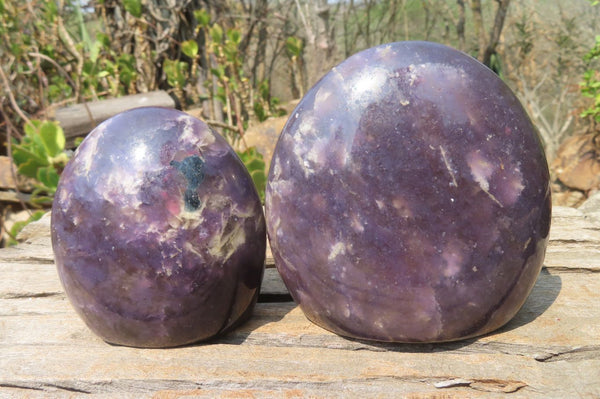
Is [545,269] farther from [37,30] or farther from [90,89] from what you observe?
[37,30]

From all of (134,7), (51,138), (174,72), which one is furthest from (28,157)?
(134,7)

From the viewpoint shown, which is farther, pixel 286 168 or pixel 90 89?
pixel 90 89

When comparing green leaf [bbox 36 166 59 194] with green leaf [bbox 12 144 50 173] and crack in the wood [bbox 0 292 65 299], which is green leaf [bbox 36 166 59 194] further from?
crack in the wood [bbox 0 292 65 299]

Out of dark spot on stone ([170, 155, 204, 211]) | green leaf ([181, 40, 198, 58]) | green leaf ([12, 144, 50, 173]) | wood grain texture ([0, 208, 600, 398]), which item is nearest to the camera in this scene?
wood grain texture ([0, 208, 600, 398])

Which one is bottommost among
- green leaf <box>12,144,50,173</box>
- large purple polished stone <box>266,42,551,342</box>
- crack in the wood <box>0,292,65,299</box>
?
green leaf <box>12,144,50,173</box>

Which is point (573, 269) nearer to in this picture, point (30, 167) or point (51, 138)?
point (51, 138)

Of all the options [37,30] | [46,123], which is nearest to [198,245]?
[46,123]

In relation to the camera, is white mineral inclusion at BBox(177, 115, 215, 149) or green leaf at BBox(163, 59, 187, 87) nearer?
white mineral inclusion at BBox(177, 115, 215, 149)

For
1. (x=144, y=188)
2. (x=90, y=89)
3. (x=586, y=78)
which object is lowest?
(x=90, y=89)

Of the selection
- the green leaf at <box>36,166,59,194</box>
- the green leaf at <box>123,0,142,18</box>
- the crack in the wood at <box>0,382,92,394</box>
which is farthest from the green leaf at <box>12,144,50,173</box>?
the crack in the wood at <box>0,382,92,394</box>
